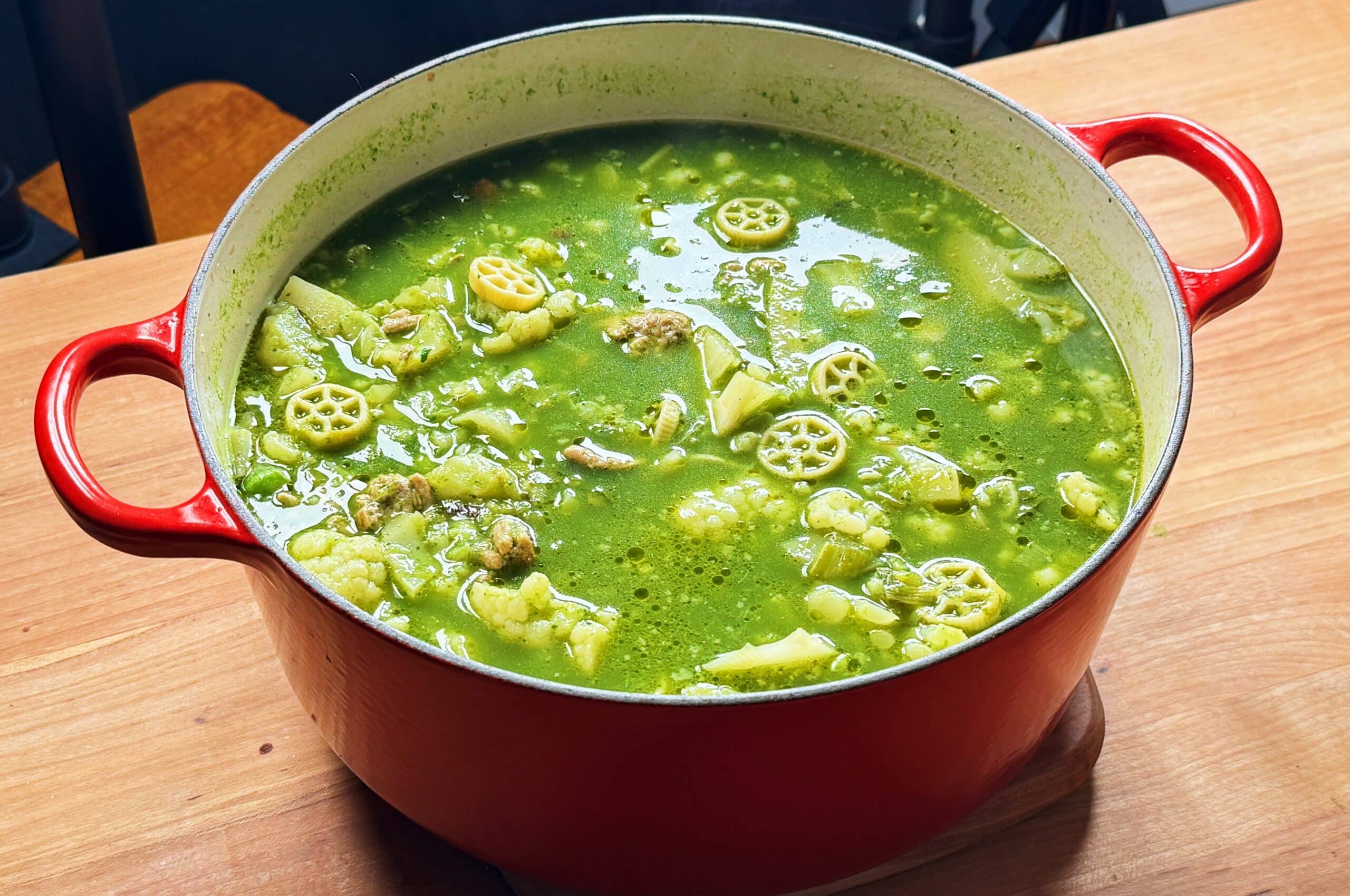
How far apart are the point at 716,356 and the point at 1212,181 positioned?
57cm

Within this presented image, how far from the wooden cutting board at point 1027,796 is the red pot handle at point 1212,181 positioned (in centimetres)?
43

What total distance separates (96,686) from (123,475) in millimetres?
314

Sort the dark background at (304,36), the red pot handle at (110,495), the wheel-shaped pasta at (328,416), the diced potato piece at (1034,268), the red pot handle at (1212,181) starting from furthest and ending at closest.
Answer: the dark background at (304,36) → the diced potato piece at (1034,268) → the wheel-shaped pasta at (328,416) → the red pot handle at (1212,181) → the red pot handle at (110,495)

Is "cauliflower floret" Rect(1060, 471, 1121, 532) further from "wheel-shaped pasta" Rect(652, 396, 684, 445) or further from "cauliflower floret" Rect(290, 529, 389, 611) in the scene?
"cauliflower floret" Rect(290, 529, 389, 611)

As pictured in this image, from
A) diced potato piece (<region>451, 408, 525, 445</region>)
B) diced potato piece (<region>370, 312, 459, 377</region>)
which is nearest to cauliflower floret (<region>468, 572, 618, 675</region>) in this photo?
diced potato piece (<region>451, 408, 525, 445</region>)

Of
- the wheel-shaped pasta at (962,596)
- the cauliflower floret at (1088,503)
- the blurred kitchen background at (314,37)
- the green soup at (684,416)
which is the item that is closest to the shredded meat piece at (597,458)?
the green soup at (684,416)

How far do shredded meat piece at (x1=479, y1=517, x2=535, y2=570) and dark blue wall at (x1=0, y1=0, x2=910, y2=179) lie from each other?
2331 millimetres

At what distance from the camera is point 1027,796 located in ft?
4.73

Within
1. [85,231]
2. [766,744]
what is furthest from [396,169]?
[766,744]

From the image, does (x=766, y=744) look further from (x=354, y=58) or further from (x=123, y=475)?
(x=354, y=58)

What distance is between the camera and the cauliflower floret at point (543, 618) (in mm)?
1297

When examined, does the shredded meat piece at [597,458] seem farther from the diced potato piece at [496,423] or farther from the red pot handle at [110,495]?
the red pot handle at [110,495]

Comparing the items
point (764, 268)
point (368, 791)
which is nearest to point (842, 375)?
point (764, 268)

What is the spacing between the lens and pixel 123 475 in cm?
175
